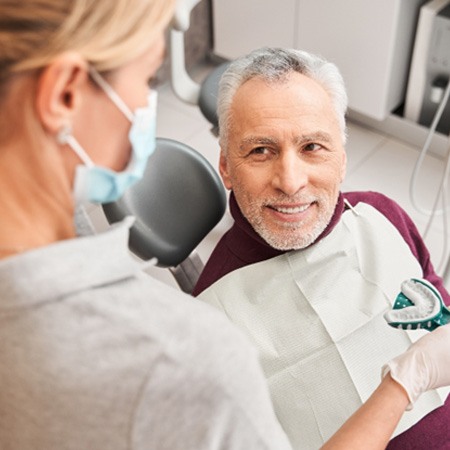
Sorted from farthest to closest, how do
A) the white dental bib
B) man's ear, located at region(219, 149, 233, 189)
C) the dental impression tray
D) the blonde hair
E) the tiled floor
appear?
the tiled floor → man's ear, located at region(219, 149, 233, 189) → the white dental bib → the dental impression tray → the blonde hair

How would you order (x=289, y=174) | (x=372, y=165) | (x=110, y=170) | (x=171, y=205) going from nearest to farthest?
(x=110, y=170), (x=289, y=174), (x=171, y=205), (x=372, y=165)

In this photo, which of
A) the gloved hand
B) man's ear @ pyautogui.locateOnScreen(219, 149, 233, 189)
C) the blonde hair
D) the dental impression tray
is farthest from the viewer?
man's ear @ pyautogui.locateOnScreen(219, 149, 233, 189)

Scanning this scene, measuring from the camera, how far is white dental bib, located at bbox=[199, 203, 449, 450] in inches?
52.6

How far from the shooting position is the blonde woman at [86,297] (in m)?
0.66

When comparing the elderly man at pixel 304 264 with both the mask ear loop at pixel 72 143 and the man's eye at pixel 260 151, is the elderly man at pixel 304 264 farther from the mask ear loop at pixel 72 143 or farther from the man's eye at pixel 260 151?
the mask ear loop at pixel 72 143

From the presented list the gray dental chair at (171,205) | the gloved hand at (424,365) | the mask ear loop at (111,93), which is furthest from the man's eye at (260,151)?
the mask ear loop at (111,93)

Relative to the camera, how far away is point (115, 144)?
2.59 feet

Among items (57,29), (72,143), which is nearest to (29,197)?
(72,143)

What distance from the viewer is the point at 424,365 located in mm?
1153

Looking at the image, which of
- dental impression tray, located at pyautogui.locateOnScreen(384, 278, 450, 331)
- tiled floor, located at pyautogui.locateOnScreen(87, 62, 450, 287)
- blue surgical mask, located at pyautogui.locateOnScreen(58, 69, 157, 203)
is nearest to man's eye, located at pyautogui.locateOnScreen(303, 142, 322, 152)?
dental impression tray, located at pyautogui.locateOnScreen(384, 278, 450, 331)

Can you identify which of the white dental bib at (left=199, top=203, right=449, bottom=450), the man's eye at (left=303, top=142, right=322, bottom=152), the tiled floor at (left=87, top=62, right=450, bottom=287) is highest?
the man's eye at (left=303, top=142, right=322, bottom=152)

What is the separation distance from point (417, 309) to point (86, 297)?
74 centimetres

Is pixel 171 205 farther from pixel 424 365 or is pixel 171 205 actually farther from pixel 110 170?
pixel 110 170

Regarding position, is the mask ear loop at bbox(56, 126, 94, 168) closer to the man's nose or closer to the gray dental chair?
the man's nose
